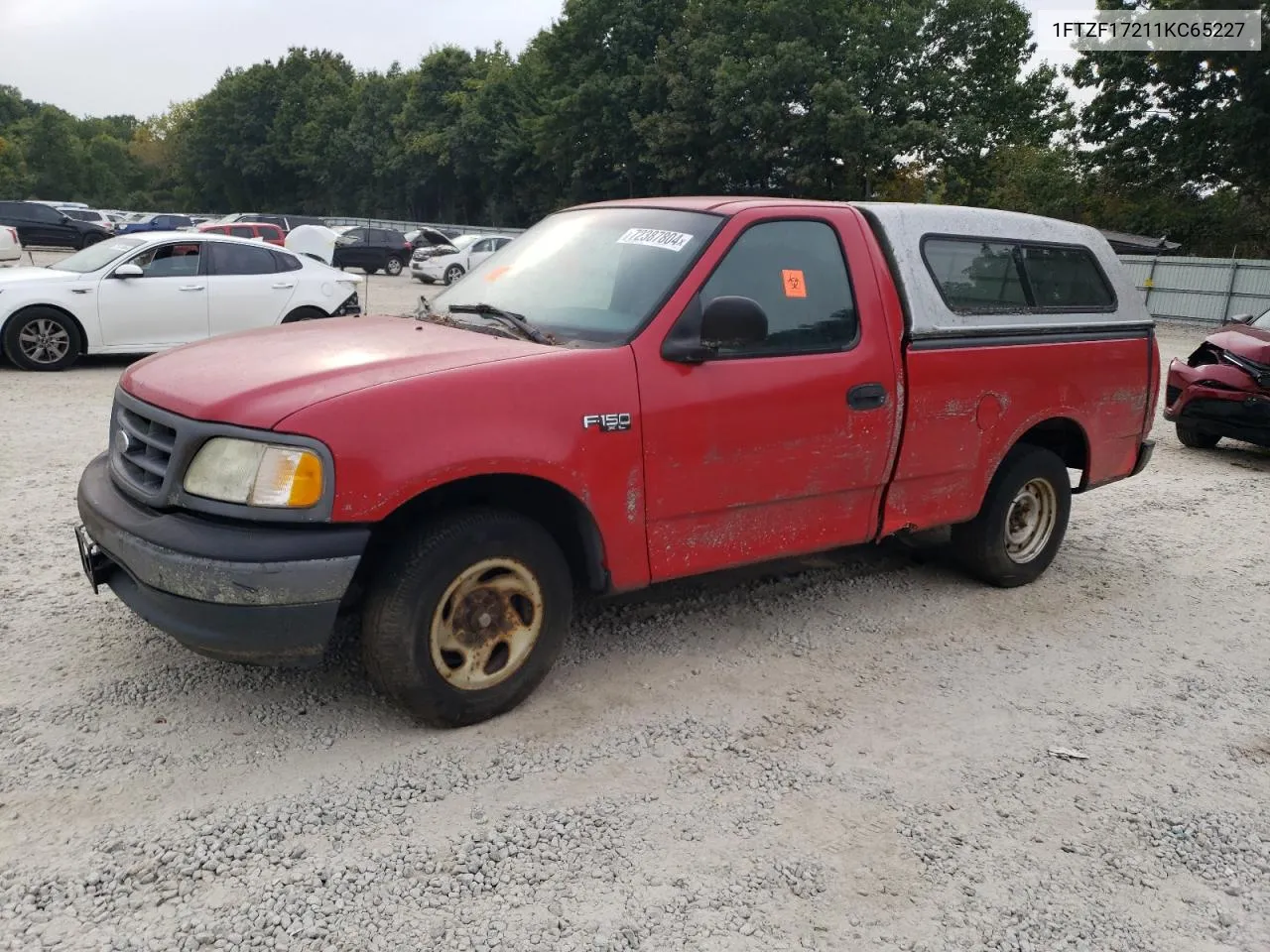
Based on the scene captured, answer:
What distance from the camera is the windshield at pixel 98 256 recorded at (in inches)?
429

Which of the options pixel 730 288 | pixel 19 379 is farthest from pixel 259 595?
pixel 19 379

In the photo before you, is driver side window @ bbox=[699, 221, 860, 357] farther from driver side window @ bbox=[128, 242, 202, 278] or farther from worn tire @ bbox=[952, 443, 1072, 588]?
driver side window @ bbox=[128, 242, 202, 278]

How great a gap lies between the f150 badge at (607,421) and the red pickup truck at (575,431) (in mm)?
12

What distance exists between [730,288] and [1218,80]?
34224 millimetres

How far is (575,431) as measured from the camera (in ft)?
11.5

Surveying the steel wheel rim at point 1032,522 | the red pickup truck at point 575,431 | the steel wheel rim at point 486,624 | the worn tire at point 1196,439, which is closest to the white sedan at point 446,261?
the worn tire at point 1196,439

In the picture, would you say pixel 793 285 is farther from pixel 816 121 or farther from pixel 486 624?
pixel 816 121

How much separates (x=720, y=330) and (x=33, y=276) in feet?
31.9

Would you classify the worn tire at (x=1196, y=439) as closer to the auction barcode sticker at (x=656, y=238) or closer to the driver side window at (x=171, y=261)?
the auction barcode sticker at (x=656, y=238)

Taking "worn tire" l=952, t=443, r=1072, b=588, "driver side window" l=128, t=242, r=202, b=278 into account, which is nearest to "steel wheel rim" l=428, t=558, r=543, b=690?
"worn tire" l=952, t=443, r=1072, b=588

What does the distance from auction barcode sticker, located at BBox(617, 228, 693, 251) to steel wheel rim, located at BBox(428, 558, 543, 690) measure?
4.70ft

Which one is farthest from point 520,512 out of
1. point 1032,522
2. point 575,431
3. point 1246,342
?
point 1246,342

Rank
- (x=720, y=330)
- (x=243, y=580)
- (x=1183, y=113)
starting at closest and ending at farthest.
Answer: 1. (x=243, y=580)
2. (x=720, y=330)
3. (x=1183, y=113)

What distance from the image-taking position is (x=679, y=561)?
12.8ft
